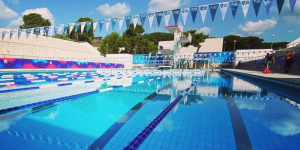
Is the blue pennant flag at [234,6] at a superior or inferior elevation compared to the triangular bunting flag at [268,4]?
superior

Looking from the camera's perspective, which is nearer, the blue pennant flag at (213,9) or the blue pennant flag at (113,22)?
the blue pennant flag at (213,9)

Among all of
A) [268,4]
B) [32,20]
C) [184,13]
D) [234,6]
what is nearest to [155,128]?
[268,4]

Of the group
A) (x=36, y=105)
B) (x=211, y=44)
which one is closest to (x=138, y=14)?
(x=36, y=105)

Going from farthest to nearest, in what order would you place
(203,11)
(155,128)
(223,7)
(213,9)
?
1. (203,11)
2. (213,9)
3. (223,7)
4. (155,128)

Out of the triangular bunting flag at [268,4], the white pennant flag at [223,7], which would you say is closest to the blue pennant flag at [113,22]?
the white pennant flag at [223,7]

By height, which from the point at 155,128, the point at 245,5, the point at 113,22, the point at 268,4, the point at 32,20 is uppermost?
the point at 32,20

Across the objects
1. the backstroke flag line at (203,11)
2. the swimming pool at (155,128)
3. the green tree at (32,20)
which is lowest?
the swimming pool at (155,128)

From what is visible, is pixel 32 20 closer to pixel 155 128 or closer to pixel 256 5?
pixel 256 5

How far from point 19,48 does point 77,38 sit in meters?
29.4

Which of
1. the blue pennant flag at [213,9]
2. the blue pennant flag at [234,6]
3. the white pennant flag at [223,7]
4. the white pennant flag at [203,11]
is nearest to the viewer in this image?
the blue pennant flag at [234,6]

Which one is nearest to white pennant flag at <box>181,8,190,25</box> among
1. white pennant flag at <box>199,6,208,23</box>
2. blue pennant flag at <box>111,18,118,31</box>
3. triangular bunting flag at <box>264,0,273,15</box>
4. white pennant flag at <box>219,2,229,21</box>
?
white pennant flag at <box>199,6,208,23</box>

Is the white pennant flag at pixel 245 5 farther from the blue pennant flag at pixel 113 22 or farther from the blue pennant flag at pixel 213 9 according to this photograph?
the blue pennant flag at pixel 113 22

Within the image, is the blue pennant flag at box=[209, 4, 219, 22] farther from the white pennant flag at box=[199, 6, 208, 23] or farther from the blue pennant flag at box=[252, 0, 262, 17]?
the blue pennant flag at box=[252, 0, 262, 17]

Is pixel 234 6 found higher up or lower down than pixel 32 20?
lower down
